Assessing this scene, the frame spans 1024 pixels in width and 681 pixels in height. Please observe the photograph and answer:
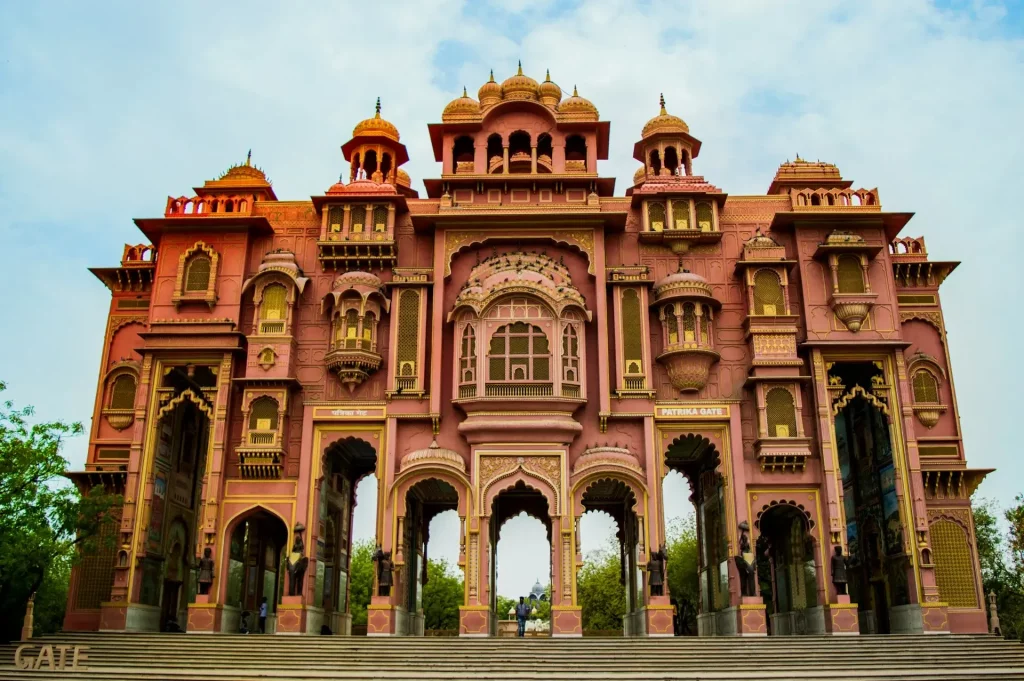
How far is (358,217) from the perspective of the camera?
28.6 meters

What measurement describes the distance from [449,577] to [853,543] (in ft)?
119

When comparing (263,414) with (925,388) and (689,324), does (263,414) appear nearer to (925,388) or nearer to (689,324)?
(689,324)

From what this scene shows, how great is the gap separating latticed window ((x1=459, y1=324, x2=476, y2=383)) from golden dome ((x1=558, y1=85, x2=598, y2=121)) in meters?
8.36

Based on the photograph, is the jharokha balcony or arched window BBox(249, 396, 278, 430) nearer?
arched window BBox(249, 396, 278, 430)

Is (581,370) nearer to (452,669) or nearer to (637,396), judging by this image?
(637,396)

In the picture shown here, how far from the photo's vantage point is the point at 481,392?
25719mm

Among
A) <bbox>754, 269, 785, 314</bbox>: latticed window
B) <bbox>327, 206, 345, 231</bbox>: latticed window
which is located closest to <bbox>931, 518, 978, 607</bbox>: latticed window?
<bbox>754, 269, 785, 314</bbox>: latticed window

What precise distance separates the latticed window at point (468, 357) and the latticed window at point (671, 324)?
19.2 ft

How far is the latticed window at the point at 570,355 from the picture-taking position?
1029 inches

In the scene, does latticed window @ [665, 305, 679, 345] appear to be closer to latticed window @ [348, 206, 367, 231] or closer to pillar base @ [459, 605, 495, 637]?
pillar base @ [459, 605, 495, 637]

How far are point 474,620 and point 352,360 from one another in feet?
26.9

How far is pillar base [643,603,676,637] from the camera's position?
23.5 m

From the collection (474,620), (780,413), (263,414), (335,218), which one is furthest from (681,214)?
(263,414)

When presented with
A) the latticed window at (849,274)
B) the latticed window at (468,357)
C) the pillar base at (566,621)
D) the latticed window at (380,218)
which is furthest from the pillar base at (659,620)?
the latticed window at (380,218)
